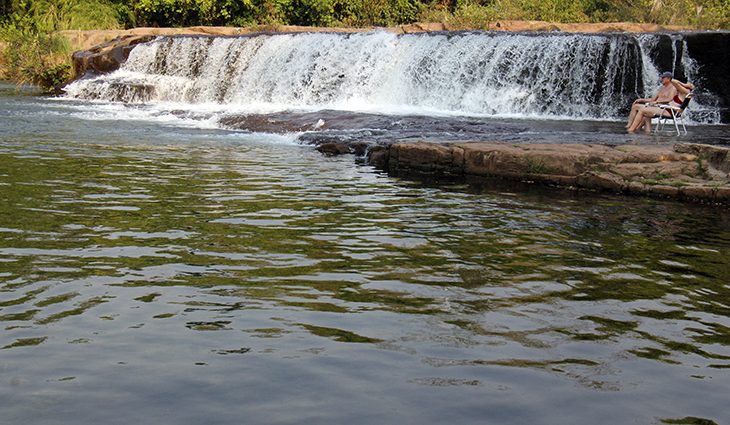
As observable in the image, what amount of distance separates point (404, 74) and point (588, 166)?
525 inches

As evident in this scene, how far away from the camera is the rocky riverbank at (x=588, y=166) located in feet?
35.2

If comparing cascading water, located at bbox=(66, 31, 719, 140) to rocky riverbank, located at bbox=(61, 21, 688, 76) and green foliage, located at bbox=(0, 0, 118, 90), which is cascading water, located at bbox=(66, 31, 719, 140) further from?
green foliage, located at bbox=(0, 0, 118, 90)

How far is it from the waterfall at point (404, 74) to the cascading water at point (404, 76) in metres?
0.03

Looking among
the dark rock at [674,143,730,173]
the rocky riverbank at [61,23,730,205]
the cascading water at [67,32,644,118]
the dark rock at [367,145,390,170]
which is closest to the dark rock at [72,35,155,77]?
the cascading water at [67,32,644,118]

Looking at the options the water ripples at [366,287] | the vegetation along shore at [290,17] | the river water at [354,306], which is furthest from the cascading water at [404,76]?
the river water at [354,306]

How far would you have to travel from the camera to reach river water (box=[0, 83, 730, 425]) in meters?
3.97

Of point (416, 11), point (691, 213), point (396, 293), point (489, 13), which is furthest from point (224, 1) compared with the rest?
point (396, 293)

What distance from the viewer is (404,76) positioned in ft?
79.5

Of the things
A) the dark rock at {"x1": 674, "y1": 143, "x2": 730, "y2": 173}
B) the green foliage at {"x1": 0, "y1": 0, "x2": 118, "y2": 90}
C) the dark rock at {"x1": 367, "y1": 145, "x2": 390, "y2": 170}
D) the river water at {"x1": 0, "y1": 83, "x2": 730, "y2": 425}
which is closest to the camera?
the river water at {"x1": 0, "y1": 83, "x2": 730, "y2": 425}

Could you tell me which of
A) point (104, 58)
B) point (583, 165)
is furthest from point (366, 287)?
point (104, 58)

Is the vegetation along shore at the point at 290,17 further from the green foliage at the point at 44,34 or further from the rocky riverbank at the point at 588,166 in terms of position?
the rocky riverbank at the point at 588,166

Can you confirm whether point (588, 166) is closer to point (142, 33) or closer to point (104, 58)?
point (104, 58)

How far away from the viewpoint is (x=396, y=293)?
581 cm

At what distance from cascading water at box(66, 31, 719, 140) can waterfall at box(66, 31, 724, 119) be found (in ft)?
0.09
